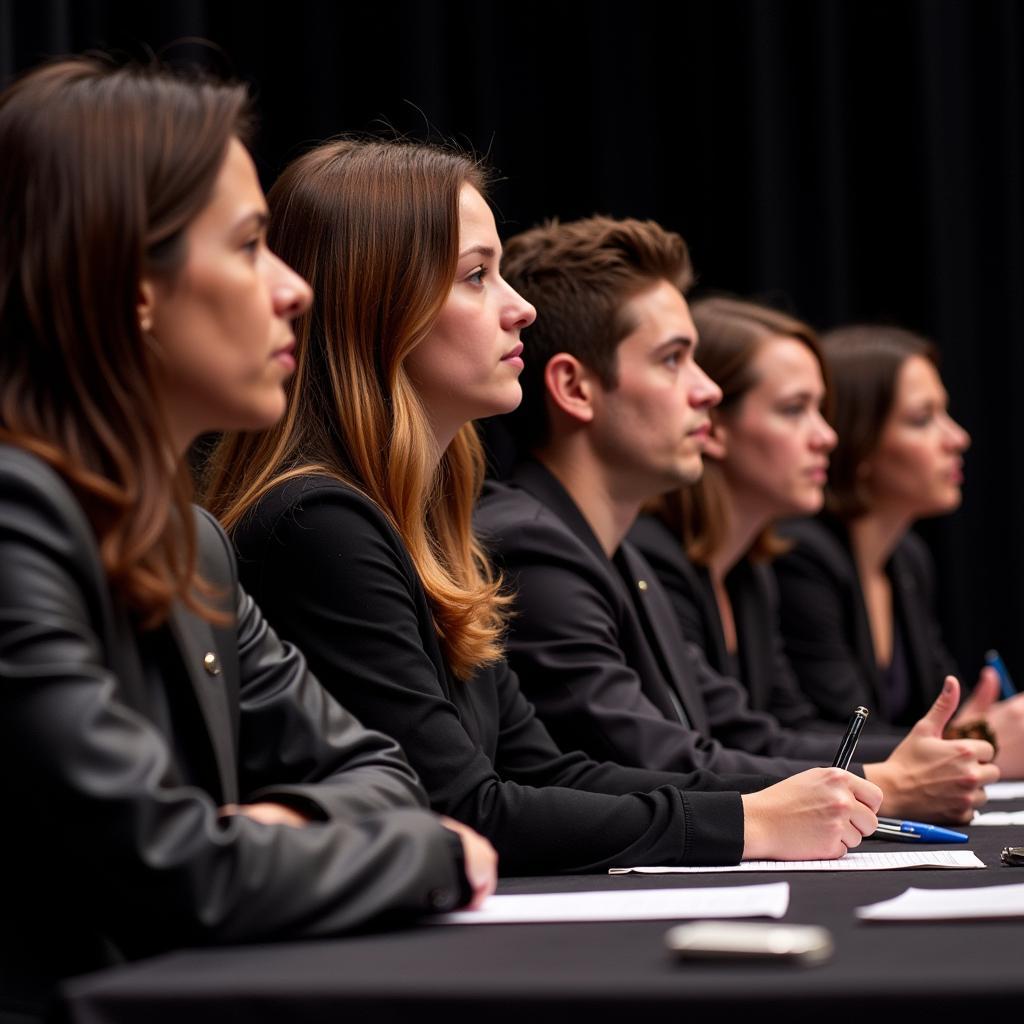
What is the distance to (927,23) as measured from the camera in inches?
169

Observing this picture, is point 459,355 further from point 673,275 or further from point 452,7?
point 452,7

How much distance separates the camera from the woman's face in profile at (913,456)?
3787mm

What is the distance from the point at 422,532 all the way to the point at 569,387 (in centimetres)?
74

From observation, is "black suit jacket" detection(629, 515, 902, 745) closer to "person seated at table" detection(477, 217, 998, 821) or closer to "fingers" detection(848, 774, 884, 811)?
"person seated at table" detection(477, 217, 998, 821)

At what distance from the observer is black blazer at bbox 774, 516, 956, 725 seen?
3.49m

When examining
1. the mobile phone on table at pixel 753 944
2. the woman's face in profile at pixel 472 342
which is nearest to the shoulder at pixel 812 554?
the woman's face in profile at pixel 472 342

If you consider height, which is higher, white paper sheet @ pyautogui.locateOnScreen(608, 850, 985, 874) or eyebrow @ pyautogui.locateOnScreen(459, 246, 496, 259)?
eyebrow @ pyautogui.locateOnScreen(459, 246, 496, 259)

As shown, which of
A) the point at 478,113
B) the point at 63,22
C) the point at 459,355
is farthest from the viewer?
the point at 478,113

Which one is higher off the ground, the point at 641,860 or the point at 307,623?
the point at 307,623

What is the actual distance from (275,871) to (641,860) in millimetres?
651

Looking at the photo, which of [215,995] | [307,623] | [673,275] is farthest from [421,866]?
[673,275]

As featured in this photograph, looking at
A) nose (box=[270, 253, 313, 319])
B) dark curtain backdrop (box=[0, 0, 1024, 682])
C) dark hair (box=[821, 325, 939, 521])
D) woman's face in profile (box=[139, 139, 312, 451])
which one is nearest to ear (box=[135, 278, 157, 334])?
woman's face in profile (box=[139, 139, 312, 451])

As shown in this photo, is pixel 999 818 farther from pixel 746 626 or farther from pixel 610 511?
pixel 746 626

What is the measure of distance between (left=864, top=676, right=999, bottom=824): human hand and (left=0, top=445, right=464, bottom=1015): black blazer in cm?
99
